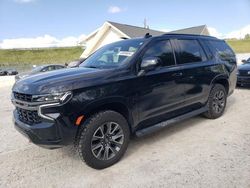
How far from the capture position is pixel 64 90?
306cm

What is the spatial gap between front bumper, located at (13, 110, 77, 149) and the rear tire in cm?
338

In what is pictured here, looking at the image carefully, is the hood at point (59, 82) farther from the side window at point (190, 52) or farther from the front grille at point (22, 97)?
the side window at point (190, 52)

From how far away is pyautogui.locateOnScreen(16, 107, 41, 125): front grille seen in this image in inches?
124

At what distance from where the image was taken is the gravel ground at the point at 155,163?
10.4 ft

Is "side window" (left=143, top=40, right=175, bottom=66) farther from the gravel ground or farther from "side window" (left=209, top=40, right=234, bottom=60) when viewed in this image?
"side window" (left=209, top=40, right=234, bottom=60)

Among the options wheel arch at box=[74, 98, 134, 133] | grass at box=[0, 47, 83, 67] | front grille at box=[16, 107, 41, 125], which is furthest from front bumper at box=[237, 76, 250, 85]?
grass at box=[0, 47, 83, 67]

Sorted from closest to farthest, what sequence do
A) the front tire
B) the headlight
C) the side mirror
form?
the headlight
the front tire
the side mirror

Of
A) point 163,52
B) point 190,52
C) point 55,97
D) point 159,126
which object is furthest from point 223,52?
point 55,97

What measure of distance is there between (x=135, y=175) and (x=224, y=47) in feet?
13.9

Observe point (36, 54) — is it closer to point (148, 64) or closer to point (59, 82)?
point (148, 64)

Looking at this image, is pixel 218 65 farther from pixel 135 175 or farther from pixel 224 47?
pixel 135 175

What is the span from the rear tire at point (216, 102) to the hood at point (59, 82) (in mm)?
2825

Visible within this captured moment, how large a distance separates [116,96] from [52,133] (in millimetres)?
1007

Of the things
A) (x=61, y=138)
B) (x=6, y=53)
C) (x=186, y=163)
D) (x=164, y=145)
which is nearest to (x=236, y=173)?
(x=186, y=163)
